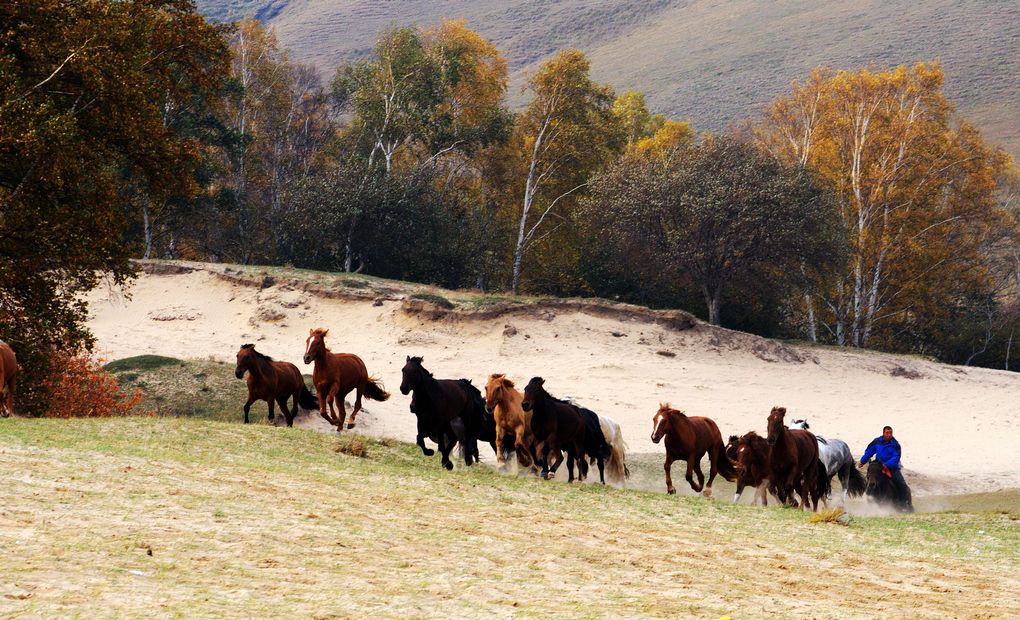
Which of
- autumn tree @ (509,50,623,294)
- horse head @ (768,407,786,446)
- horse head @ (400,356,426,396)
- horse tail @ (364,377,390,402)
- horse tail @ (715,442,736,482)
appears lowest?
horse tail @ (715,442,736,482)

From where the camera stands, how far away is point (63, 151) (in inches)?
767

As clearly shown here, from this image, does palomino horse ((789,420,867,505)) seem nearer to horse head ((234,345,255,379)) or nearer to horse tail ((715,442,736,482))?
horse tail ((715,442,736,482))

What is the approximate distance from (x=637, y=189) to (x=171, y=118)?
83.2 ft

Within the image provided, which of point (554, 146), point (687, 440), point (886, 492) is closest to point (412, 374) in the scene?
point (687, 440)

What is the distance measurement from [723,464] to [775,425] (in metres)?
3.35

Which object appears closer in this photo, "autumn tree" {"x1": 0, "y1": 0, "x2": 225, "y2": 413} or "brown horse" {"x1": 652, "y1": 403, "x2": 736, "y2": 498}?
"brown horse" {"x1": 652, "y1": 403, "x2": 736, "y2": 498}

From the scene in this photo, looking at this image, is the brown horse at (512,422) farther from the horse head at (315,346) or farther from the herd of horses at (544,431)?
the horse head at (315,346)

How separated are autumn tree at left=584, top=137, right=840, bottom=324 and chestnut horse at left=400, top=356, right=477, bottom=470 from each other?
113 feet

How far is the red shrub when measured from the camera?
2303 cm

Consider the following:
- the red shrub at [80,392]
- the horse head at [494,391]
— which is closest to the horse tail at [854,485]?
the horse head at [494,391]

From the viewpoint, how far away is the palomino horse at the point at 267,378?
20172mm

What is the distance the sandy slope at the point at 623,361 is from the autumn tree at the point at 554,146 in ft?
63.9

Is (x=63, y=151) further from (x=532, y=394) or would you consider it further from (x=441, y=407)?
(x=532, y=394)

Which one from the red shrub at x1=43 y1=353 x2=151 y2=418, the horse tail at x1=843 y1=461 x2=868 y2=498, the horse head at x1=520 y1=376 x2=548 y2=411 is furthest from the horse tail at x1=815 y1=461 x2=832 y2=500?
the red shrub at x1=43 y1=353 x2=151 y2=418
